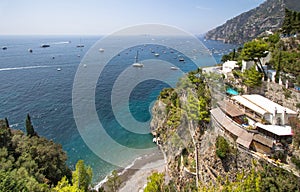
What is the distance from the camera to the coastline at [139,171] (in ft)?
53.0

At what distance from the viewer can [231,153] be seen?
10.8 m

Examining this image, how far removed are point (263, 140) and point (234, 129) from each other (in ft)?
5.05

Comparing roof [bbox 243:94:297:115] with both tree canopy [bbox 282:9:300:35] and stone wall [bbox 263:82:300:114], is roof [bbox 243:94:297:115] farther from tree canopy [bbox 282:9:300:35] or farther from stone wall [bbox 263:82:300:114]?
tree canopy [bbox 282:9:300:35]

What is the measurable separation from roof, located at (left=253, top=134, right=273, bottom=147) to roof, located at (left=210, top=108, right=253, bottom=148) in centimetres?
23

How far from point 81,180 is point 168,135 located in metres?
9.21

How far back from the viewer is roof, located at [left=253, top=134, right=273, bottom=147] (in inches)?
391

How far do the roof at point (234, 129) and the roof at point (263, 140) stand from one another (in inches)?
9.0

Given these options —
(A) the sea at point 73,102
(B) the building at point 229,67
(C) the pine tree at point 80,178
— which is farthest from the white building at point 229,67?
(C) the pine tree at point 80,178

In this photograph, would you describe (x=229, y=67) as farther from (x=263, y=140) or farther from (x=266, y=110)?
(x=263, y=140)

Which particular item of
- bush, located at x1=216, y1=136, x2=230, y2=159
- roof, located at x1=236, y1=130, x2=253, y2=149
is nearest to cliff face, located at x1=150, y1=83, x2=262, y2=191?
bush, located at x1=216, y1=136, x2=230, y2=159

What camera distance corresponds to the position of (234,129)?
11320 mm

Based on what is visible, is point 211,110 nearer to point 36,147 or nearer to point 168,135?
point 168,135

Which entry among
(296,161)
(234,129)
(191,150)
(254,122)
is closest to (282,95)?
(254,122)

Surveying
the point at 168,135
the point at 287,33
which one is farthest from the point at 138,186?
the point at 287,33
